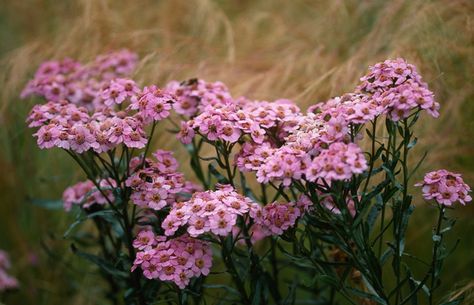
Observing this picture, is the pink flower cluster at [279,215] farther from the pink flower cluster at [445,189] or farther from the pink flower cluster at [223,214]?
the pink flower cluster at [445,189]

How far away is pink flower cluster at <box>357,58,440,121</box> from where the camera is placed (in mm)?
912

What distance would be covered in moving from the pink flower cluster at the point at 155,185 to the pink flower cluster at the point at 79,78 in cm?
26

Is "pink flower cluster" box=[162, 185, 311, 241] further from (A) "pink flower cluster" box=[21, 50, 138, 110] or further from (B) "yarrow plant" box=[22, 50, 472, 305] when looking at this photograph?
(A) "pink flower cluster" box=[21, 50, 138, 110]

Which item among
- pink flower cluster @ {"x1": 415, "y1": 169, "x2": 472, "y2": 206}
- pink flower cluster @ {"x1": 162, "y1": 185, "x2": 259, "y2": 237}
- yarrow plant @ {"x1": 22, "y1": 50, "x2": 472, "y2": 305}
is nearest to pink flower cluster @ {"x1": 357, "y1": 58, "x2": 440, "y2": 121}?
yarrow plant @ {"x1": 22, "y1": 50, "x2": 472, "y2": 305}

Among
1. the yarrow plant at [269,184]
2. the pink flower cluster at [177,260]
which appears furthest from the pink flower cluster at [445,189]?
the pink flower cluster at [177,260]

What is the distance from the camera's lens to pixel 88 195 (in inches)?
45.1

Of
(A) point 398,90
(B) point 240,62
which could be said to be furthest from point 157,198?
(B) point 240,62

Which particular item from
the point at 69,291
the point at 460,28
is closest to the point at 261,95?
the point at 460,28

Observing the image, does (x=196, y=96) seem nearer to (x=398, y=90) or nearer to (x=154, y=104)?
(x=154, y=104)

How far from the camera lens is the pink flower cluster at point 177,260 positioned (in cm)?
96

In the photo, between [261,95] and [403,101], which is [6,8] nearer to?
[261,95]

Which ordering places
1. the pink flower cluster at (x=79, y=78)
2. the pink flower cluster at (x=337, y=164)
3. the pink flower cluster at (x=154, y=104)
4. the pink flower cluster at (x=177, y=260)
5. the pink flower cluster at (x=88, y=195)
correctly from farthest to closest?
the pink flower cluster at (x=79, y=78) → the pink flower cluster at (x=88, y=195) → the pink flower cluster at (x=154, y=104) → the pink flower cluster at (x=177, y=260) → the pink flower cluster at (x=337, y=164)

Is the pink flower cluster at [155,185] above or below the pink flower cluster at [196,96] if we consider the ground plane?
below

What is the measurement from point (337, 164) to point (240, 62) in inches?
37.7
